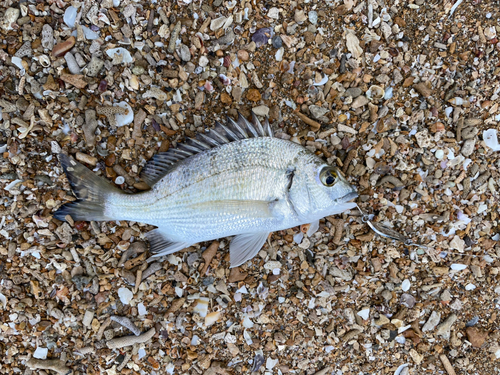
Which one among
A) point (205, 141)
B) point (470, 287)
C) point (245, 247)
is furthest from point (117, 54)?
point (470, 287)

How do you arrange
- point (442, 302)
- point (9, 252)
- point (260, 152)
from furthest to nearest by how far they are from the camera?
point (442, 302) → point (9, 252) → point (260, 152)

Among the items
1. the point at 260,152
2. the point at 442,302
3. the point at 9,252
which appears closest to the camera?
the point at 260,152

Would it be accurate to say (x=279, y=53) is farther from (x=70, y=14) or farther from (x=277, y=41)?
(x=70, y=14)

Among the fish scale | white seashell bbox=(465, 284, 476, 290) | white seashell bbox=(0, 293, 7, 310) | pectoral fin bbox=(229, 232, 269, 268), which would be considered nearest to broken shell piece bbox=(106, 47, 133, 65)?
the fish scale

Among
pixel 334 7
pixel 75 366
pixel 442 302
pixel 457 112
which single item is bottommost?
pixel 75 366

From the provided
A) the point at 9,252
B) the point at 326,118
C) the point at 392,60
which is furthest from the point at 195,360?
the point at 392,60

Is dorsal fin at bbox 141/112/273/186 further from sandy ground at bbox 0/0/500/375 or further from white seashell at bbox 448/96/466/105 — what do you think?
white seashell at bbox 448/96/466/105

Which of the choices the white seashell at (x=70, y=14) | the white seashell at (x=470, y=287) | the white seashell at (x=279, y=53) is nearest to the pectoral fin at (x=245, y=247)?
the white seashell at (x=279, y=53)

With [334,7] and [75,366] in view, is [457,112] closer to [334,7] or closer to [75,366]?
[334,7]
